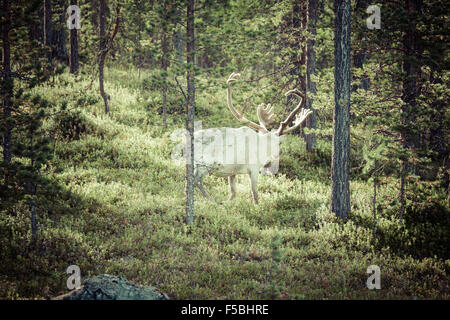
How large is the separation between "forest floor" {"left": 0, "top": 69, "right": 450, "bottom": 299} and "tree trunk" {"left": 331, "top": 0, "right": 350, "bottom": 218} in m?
0.61

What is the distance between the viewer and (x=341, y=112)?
29.4 feet

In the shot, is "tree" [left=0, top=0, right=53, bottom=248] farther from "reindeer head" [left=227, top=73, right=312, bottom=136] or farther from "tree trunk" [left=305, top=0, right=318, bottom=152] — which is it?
"tree trunk" [left=305, top=0, right=318, bottom=152]

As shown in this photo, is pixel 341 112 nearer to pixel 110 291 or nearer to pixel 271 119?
pixel 271 119

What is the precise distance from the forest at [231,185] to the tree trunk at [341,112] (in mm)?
37

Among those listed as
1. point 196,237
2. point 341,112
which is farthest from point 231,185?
point 341,112

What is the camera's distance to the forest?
6.16 meters

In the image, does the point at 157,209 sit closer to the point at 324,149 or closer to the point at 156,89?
the point at 324,149

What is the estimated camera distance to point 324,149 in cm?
1528

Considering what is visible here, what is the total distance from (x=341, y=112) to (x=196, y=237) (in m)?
4.99

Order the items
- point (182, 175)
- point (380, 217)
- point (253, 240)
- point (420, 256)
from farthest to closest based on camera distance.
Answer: point (182, 175) → point (380, 217) → point (253, 240) → point (420, 256)

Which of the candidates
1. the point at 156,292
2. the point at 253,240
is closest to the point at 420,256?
the point at 253,240

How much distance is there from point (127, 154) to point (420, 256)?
9903 mm

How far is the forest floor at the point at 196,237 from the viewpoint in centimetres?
592

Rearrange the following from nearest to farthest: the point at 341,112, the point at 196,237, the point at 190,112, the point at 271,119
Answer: the point at 196,237 < the point at 190,112 < the point at 341,112 < the point at 271,119
